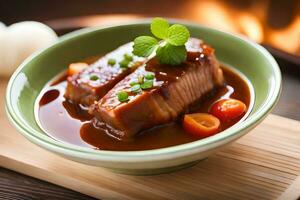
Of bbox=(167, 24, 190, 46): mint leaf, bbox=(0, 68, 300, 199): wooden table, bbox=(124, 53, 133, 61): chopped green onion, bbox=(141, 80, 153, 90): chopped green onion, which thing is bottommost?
bbox=(0, 68, 300, 199): wooden table

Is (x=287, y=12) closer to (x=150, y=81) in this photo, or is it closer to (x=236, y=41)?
(x=236, y=41)

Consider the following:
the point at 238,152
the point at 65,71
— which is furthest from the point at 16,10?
the point at 238,152

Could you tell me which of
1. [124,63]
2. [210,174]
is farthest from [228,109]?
[124,63]

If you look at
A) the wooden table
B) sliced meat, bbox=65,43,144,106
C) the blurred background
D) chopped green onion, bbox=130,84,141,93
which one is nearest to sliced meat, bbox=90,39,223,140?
chopped green onion, bbox=130,84,141,93

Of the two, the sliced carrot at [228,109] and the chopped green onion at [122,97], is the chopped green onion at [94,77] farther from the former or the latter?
the sliced carrot at [228,109]

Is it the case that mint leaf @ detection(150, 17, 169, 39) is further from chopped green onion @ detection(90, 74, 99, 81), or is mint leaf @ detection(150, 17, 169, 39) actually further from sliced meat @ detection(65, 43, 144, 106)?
chopped green onion @ detection(90, 74, 99, 81)

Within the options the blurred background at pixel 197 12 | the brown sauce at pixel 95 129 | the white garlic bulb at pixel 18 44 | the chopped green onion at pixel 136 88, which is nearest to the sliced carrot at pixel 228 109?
the brown sauce at pixel 95 129
